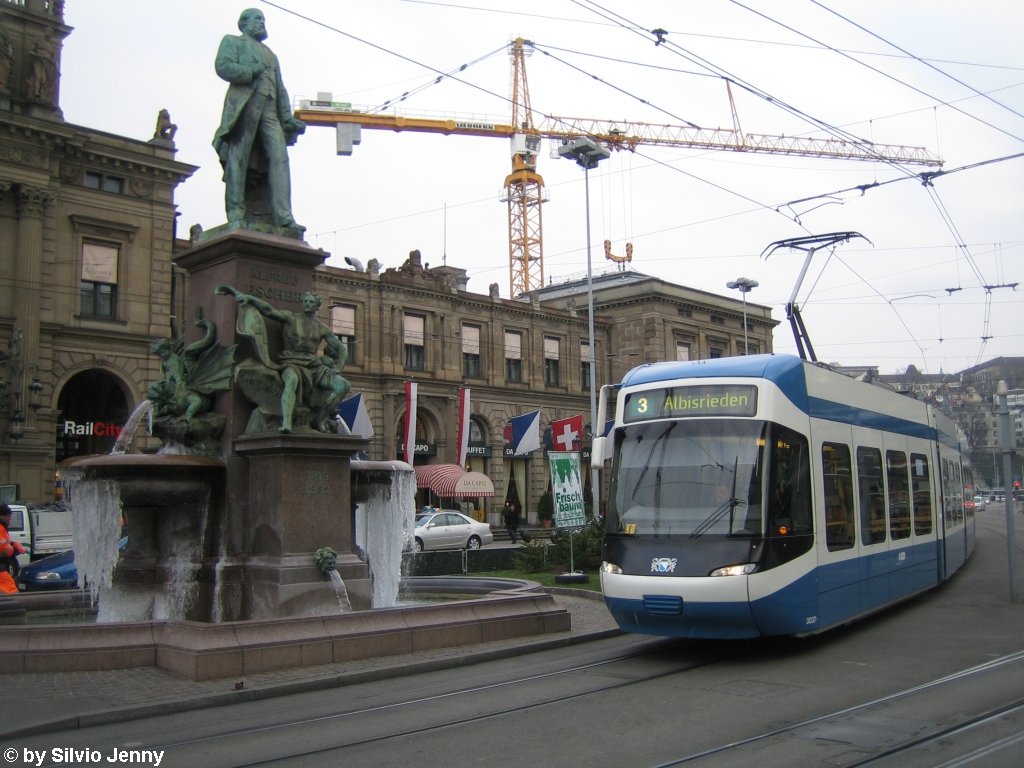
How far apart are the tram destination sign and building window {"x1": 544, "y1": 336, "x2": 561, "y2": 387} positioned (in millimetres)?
46831

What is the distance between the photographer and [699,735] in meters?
7.64

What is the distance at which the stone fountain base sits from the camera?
381 inches

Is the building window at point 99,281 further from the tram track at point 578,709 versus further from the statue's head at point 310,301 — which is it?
the tram track at point 578,709

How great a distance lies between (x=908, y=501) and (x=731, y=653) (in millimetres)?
4876

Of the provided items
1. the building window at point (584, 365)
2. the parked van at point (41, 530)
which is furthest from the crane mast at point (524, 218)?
the parked van at point (41, 530)

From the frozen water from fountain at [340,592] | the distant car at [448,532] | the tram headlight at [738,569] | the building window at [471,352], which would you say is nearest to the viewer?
the tram headlight at [738,569]

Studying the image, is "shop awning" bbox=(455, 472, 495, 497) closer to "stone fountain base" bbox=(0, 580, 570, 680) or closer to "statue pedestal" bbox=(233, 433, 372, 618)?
"statue pedestal" bbox=(233, 433, 372, 618)

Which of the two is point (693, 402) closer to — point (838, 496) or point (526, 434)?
point (838, 496)

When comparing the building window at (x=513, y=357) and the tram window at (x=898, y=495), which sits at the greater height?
the building window at (x=513, y=357)

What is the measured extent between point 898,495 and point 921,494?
1629 mm

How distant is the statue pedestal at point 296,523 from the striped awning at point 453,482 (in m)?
32.1

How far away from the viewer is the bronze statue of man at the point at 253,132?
1326cm

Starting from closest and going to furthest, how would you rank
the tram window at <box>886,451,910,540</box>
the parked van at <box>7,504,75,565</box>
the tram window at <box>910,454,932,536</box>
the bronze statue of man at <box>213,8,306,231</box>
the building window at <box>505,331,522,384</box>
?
the bronze statue of man at <box>213,8,306,231</box> → the tram window at <box>886,451,910,540</box> → the tram window at <box>910,454,932,536</box> → the parked van at <box>7,504,75,565</box> → the building window at <box>505,331,522,384</box>

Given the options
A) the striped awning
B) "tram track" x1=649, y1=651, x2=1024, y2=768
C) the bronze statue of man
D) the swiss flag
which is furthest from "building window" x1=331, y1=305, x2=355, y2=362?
"tram track" x1=649, y1=651, x2=1024, y2=768
